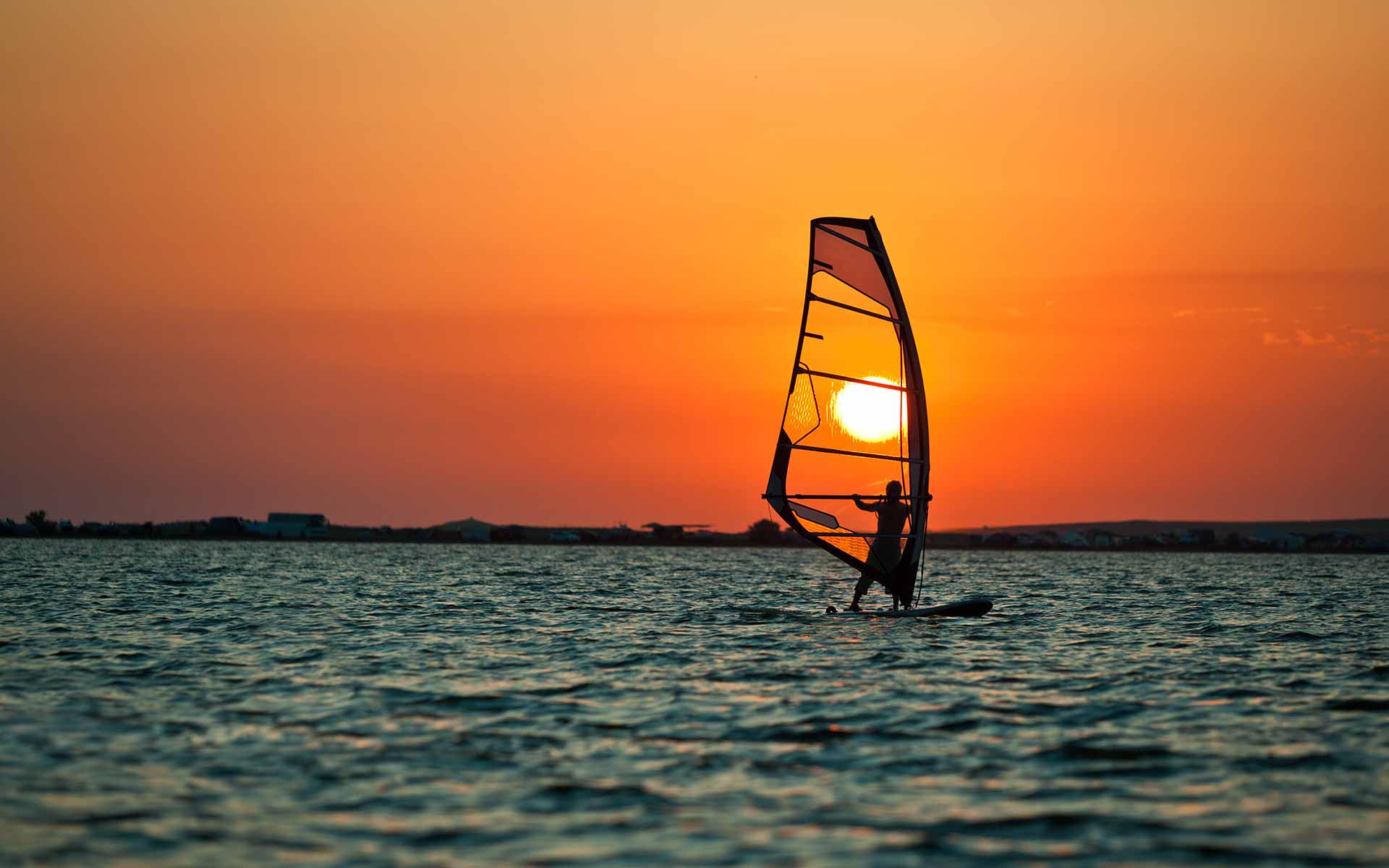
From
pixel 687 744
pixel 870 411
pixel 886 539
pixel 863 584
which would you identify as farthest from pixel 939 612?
pixel 687 744

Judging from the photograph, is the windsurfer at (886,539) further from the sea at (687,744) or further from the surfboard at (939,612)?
the sea at (687,744)

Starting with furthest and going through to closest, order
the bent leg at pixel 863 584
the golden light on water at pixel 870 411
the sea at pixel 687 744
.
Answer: the bent leg at pixel 863 584 < the golden light on water at pixel 870 411 < the sea at pixel 687 744

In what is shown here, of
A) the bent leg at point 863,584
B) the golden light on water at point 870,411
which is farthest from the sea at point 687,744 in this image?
the golden light on water at point 870,411

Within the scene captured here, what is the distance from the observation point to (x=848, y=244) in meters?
25.0

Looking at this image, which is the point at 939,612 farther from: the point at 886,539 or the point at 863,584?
the point at 886,539

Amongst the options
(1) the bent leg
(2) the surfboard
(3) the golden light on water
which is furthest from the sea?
(3) the golden light on water

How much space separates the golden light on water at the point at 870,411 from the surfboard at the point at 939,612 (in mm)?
3269

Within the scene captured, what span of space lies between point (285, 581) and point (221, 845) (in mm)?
40722

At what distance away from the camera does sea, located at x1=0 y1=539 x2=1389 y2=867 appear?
8.58 meters

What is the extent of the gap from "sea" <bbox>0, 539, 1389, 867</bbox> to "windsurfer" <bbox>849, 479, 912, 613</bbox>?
119 cm

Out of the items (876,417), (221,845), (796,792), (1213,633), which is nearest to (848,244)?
(876,417)

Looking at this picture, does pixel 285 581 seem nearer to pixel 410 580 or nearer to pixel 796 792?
pixel 410 580

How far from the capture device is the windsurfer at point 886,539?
2519 centimetres

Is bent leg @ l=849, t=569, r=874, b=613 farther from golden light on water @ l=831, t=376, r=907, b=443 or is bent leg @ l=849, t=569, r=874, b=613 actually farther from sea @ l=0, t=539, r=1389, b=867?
golden light on water @ l=831, t=376, r=907, b=443
